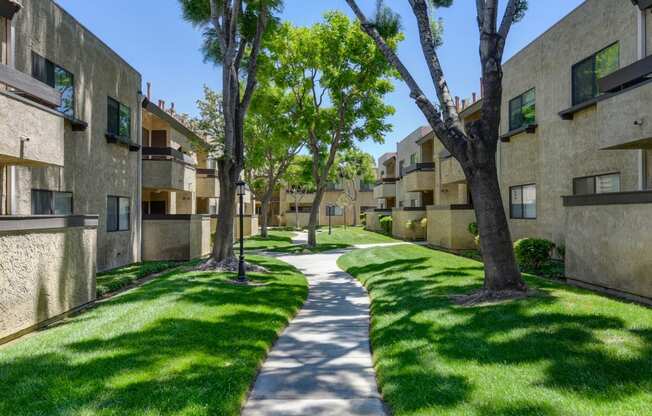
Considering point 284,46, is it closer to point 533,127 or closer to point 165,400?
point 533,127

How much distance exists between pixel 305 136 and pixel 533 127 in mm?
13997

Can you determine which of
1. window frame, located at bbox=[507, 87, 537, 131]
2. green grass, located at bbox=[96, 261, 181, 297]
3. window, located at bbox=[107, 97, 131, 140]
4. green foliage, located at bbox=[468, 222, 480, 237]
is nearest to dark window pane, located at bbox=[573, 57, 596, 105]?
window frame, located at bbox=[507, 87, 537, 131]

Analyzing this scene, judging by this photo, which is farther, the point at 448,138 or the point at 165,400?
the point at 448,138

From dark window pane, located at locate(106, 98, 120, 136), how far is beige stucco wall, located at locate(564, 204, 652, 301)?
47.2 feet

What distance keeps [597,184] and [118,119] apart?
15832mm

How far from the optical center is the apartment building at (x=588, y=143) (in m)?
8.92

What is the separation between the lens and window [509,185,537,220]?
57.0 feet

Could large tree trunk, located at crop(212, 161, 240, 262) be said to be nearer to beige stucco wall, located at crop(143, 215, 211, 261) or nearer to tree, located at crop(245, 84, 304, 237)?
beige stucco wall, located at crop(143, 215, 211, 261)

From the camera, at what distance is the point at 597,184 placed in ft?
44.2

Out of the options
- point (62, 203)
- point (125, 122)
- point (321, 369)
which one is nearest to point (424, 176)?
point (125, 122)

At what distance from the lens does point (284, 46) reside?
25500 mm

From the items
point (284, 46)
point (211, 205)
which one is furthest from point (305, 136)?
point (211, 205)

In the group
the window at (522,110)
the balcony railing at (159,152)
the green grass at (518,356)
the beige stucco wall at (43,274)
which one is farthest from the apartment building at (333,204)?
the green grass at (518,356)

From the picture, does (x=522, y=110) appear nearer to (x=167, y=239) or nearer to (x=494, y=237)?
(x=494, y=237)
